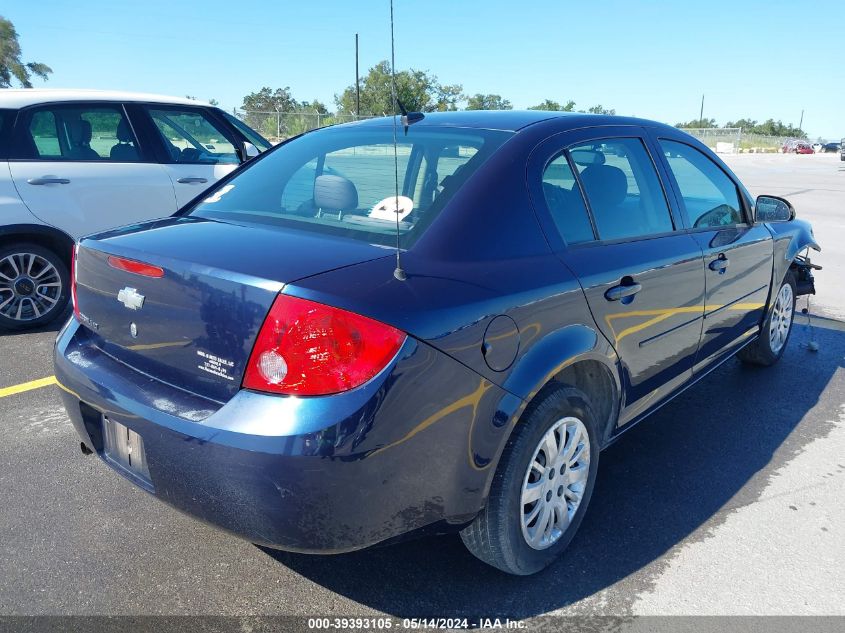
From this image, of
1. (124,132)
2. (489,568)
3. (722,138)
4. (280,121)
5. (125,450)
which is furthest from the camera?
(722,138)

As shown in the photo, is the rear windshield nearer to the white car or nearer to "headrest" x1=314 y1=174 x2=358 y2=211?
"headrest" x1=314 y1=174 x2=358 y2=211

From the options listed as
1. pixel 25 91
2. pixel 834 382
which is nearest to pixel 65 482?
pixel 25 91

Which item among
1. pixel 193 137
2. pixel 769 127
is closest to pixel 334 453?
pixel 193 137

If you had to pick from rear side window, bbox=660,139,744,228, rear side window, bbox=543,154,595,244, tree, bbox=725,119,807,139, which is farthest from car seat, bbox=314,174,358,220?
tree, bbox=725,119,807,139

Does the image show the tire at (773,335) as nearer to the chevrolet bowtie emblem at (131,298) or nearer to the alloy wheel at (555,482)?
the alloy wheel at (555,482)

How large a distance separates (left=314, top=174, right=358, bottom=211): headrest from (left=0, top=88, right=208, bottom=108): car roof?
12.0 ft

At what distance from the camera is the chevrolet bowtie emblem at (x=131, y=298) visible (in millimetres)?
2291

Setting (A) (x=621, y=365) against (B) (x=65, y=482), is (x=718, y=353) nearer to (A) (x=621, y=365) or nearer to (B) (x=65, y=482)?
(A) (x=621, y=365)

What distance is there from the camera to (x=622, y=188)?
310 cm

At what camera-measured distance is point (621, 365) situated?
2.82m

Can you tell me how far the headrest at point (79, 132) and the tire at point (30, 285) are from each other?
89 centimetres

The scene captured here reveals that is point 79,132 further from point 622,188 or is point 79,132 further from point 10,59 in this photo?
point 10,59

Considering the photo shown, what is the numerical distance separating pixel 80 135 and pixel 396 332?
475 cm

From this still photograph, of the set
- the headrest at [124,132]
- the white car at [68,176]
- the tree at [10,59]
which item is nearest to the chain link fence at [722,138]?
the white car at [68,176]
